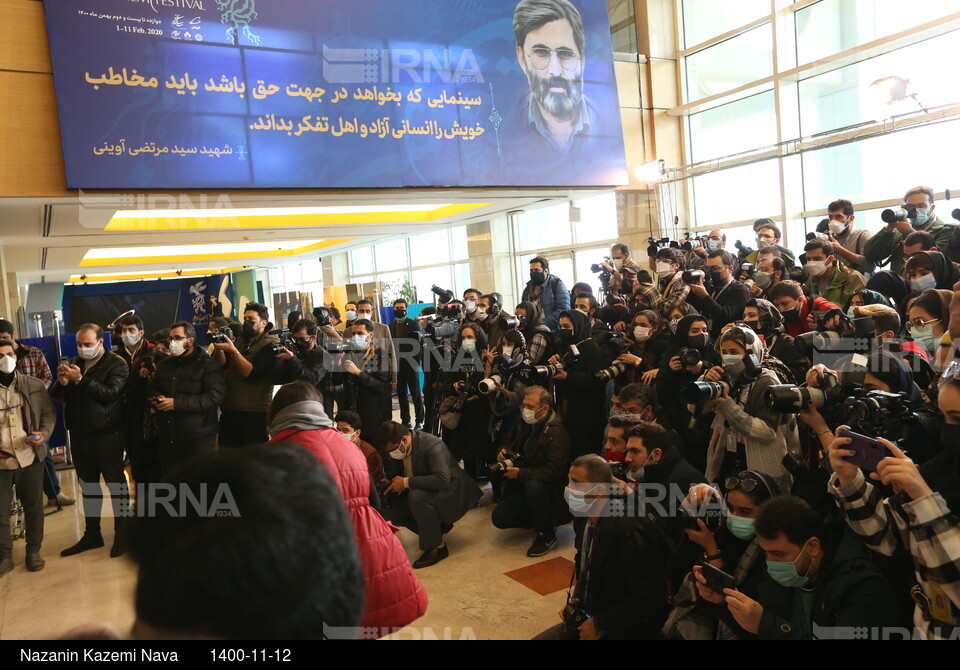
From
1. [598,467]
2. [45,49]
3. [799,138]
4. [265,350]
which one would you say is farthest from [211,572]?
[799,138]

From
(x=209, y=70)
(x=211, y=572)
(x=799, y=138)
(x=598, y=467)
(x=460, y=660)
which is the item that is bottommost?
(x=598, y=467)

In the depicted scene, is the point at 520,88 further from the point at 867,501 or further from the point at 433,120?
the point at 867,501

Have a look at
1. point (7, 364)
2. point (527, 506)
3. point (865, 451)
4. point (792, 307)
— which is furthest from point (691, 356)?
point (7, 364)

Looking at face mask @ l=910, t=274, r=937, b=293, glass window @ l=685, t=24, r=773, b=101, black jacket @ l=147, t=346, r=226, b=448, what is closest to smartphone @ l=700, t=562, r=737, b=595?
face mask @ l=910, t=274, r=937, b=293

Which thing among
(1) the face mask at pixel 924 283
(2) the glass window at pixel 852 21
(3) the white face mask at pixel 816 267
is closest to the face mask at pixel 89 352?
(3) the white face mask at pixel 816 267

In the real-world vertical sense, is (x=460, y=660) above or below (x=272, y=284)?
below

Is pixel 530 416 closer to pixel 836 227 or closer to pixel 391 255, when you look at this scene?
pixel 836 227

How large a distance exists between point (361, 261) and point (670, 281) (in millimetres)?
13077

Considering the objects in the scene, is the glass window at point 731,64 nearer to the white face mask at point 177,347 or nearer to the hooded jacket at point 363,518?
the white face mask at point 177,347

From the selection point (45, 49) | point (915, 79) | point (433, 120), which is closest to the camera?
point (45, 49)

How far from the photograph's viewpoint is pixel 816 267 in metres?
4.52

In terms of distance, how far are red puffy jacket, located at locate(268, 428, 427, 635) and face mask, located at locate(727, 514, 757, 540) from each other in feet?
3.89

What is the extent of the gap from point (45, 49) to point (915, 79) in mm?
8548

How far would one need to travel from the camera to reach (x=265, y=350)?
479cm
